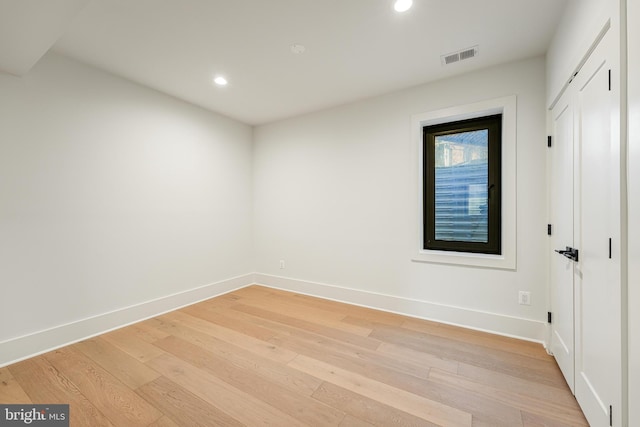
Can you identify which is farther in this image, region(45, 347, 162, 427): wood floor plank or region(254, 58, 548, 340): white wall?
region(254, 58, 548, 340): white wall

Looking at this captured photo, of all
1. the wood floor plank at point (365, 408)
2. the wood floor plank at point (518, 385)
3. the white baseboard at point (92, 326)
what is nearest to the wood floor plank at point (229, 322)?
the white baseboard at point (92, 326)

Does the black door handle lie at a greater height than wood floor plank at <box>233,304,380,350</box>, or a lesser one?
greater

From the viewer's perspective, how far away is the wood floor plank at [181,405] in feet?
4.98

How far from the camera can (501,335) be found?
2.54 metres

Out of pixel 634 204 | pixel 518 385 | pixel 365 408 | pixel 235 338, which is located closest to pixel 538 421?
pixel 518 385

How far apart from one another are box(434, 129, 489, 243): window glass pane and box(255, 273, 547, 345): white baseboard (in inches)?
30.3

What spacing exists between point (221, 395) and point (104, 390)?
0.81 m

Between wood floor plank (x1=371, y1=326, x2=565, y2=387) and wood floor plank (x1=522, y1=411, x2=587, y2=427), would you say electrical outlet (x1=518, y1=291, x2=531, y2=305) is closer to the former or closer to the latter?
wood floor plank (x1=371, y1=326, x2=565, y2=387)

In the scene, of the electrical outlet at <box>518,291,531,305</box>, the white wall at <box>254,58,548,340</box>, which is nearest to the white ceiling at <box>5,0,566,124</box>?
the white wall at <box>254,58,548,340</box>

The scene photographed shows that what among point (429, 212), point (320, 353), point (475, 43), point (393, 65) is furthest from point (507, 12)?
point (320, 353)

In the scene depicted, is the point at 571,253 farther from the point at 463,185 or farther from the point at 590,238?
the point at 463,185

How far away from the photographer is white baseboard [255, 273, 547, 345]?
2.46m

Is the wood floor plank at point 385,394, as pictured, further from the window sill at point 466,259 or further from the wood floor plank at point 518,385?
the window sill at point 466,259

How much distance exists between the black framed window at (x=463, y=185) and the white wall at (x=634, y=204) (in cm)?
173
